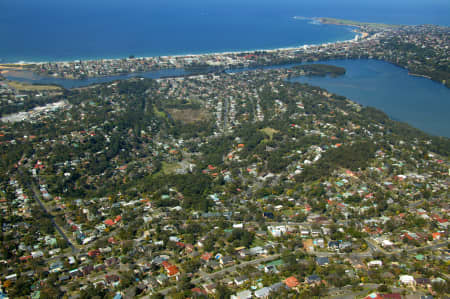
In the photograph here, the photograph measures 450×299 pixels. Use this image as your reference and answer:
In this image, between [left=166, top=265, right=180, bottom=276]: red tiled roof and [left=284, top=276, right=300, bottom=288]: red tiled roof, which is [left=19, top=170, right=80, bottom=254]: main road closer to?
[left=166, top=265, right=180, bottom=276]: red tiled roof

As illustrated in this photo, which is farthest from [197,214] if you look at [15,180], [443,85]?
[443,85]

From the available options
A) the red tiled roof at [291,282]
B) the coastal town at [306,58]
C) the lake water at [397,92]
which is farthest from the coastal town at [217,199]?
the coastal town at [306,58]

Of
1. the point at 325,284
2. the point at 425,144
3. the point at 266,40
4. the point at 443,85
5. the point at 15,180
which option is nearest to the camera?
the point at 325,284

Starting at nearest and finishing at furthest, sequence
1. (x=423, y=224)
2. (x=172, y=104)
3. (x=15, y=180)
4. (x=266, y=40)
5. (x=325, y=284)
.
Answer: (x=325, y=284) → (x=423, y=224) → (x=15, y=180) → (x=172, y=104) → (x=266, y=40)

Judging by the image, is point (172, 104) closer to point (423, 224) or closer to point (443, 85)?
point (423, 224)

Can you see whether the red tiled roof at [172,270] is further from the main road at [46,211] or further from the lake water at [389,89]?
the lake water at [389,89]

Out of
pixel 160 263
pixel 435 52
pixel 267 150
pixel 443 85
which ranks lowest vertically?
pixel 160 263

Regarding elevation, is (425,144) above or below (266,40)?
below

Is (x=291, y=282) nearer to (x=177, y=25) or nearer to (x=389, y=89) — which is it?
(x=389, y=89)
